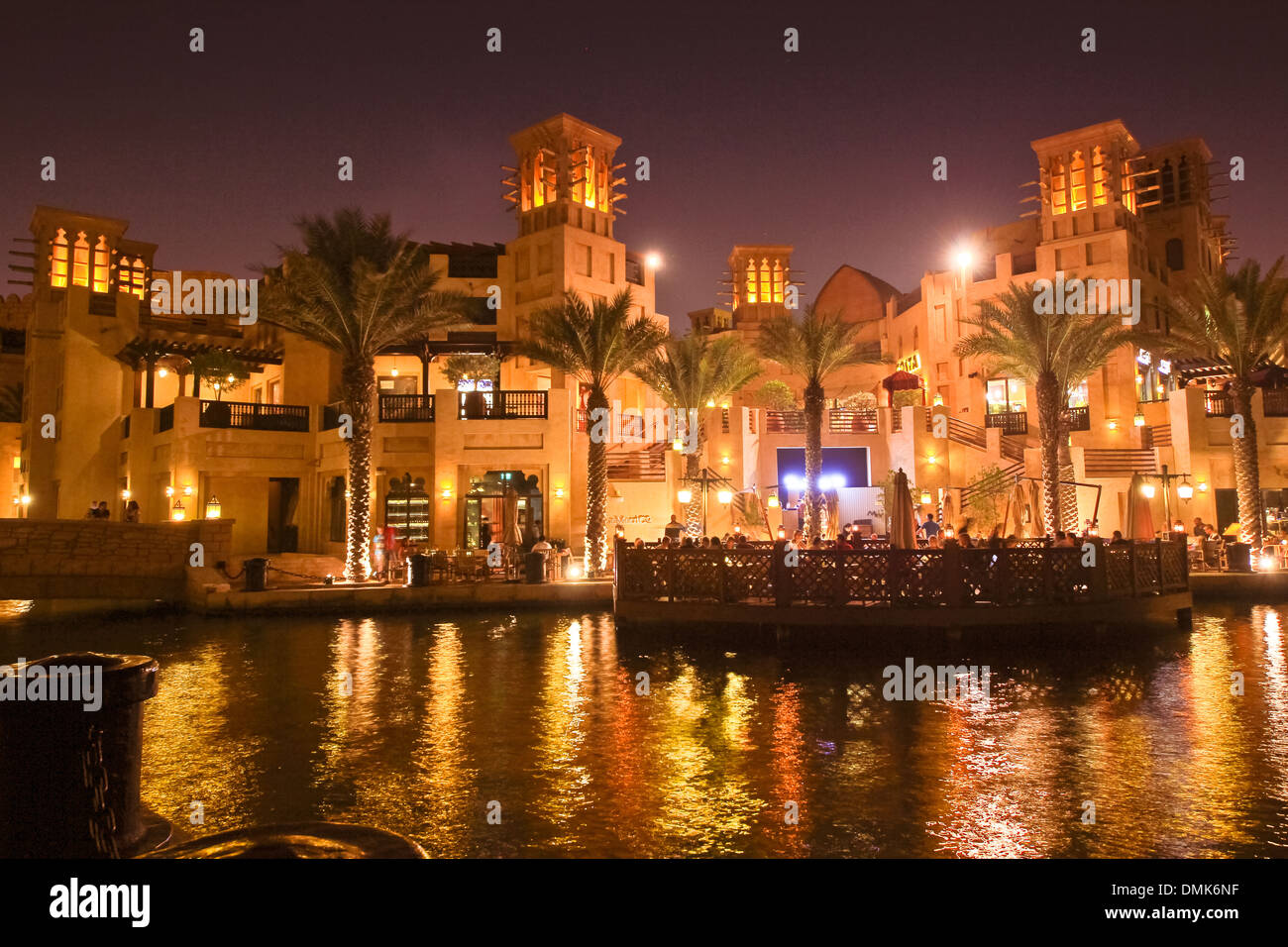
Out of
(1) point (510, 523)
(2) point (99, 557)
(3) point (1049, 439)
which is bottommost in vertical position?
(2) point (99, 557)

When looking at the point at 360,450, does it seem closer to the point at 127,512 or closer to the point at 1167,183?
the point at 127,512

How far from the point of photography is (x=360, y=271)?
846 inches

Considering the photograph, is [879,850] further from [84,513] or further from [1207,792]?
[84,513]

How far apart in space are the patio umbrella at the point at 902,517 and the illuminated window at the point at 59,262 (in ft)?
122

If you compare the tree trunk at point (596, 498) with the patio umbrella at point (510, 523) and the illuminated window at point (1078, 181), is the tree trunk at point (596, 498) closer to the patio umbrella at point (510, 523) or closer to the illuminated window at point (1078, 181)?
the patio umbrella at point (510, 523)

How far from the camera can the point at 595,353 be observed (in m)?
24.0

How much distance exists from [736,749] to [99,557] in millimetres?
19826

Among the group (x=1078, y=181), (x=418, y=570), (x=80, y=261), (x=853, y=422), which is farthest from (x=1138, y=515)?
(x=80, y=261)

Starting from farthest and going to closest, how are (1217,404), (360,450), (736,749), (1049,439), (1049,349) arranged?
1. (1217,404)
2. (1049,349)
3. (1049,439)
4. (360,450)
5. (736,749)

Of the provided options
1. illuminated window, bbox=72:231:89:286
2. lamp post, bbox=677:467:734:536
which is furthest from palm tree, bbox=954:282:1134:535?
illuminated window, bbox=72:231:89:286

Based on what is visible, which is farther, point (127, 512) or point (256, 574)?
point (127, 512)

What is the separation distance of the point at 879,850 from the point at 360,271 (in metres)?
20.2

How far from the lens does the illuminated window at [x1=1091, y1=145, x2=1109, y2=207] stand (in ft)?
128

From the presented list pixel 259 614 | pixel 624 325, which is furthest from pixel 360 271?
pixel 259 614
